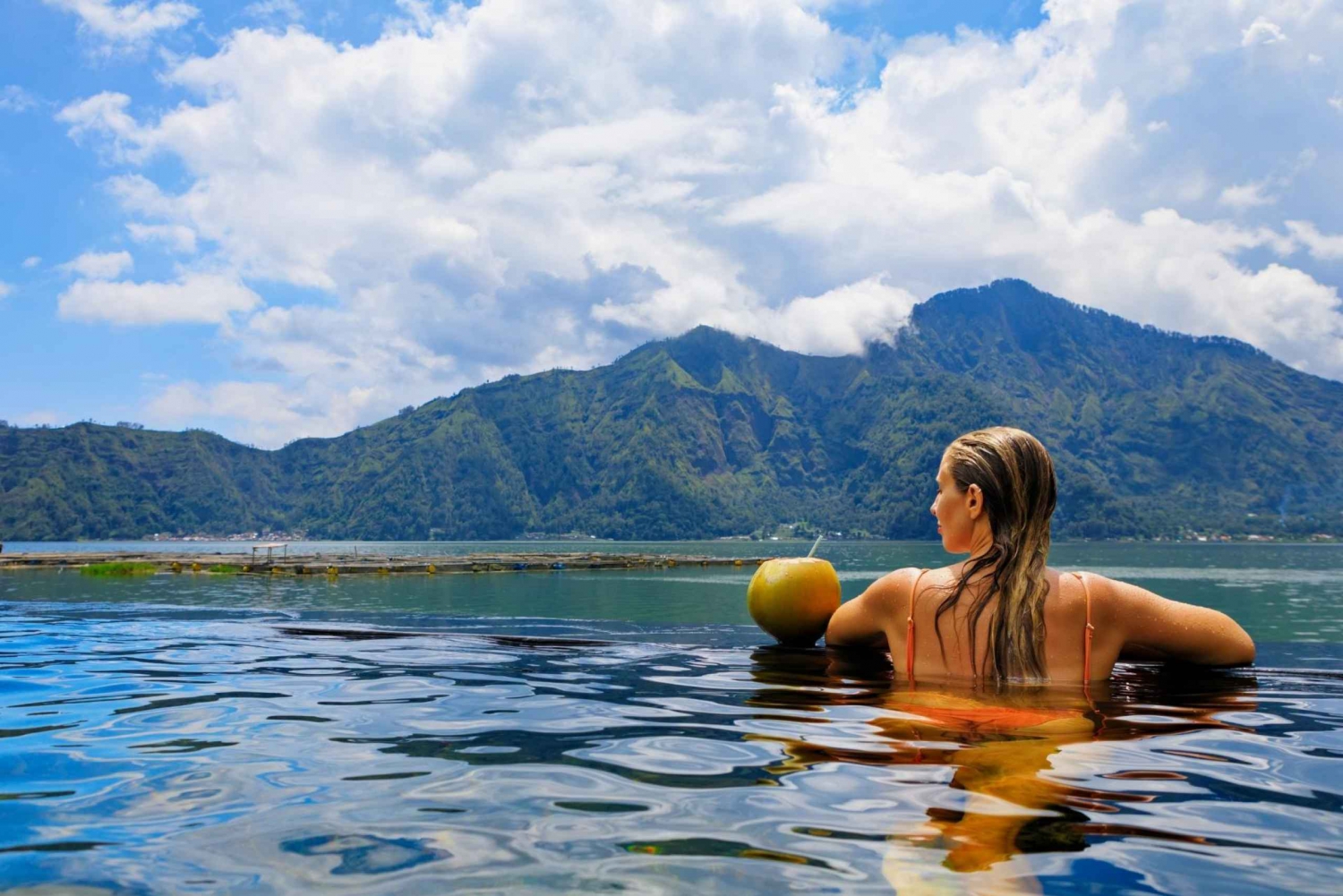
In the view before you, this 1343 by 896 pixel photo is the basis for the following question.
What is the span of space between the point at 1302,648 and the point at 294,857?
36.5ft

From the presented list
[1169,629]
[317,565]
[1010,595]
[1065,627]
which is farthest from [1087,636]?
[317,565]

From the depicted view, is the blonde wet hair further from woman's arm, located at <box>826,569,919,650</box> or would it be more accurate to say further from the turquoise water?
woman's arm, located at <box>826,569,919,650</box>

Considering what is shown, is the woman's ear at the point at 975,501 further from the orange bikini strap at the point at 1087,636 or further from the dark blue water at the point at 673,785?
the dark blue water at the point at 673,785

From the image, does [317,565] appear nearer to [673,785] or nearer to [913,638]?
[913,638]

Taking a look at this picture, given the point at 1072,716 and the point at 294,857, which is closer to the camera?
the point at 294,857

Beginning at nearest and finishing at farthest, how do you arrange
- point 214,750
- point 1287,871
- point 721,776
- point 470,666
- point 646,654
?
point 1287,871, point 721,776, point 214,750, point 470,666, point 646,654

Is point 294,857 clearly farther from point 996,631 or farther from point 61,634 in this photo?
point 61,634

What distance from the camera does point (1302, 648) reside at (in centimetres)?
1017

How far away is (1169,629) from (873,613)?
6.30 ft

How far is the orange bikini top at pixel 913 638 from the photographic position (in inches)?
208

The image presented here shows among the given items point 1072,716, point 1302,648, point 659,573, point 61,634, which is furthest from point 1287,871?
point 659,573

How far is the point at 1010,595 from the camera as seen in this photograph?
5.17 meters

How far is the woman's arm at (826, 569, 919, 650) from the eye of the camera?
5883 millimetres

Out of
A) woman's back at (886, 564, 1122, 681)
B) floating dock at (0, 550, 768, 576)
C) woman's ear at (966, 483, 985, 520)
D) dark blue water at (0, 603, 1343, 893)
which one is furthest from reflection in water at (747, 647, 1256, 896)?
floating dock at (0, 550, 768, 576)
